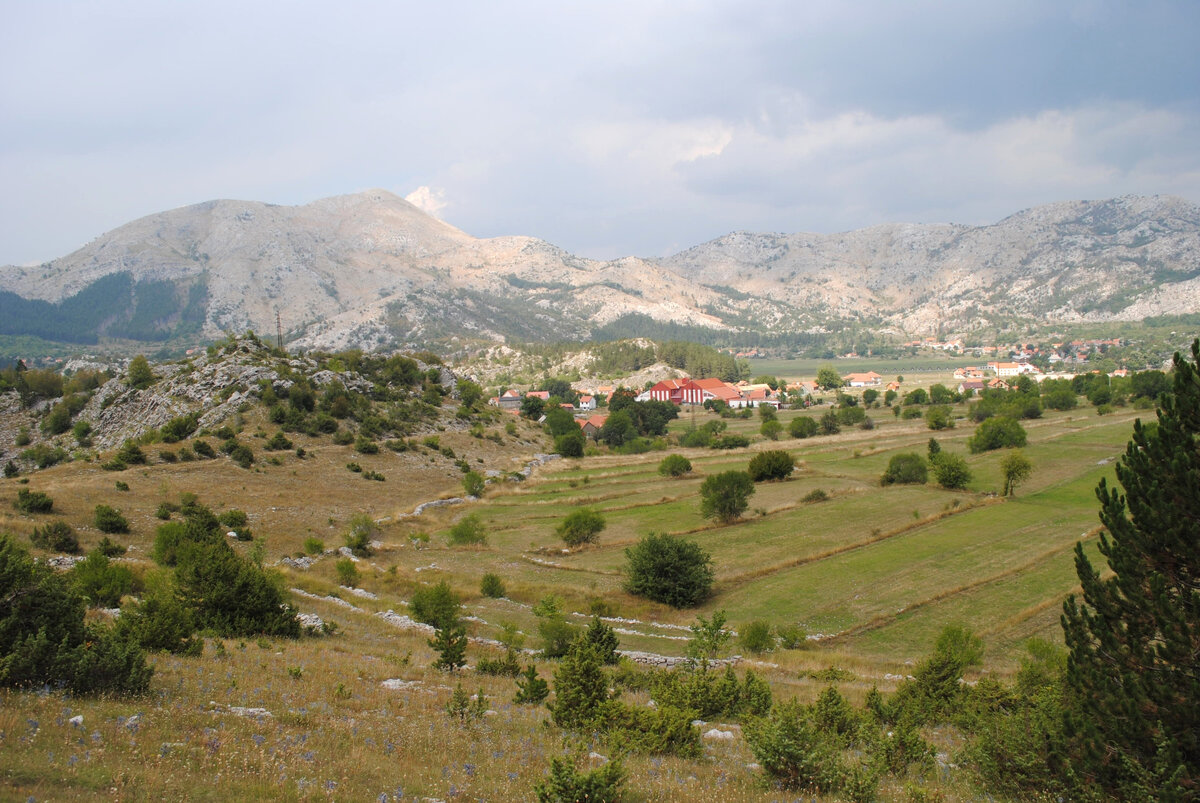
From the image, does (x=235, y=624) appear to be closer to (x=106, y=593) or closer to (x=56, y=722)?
(x=106, y=593)

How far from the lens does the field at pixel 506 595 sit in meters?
8.27

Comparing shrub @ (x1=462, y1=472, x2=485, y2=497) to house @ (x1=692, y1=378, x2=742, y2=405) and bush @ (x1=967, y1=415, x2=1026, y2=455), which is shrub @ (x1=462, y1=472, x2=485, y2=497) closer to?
bush @ (x1=967, y1=415, x2=1026, y2=455)

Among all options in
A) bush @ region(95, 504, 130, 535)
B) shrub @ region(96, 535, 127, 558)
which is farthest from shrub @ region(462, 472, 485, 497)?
shrub @ region(96, 535, 127, 558)

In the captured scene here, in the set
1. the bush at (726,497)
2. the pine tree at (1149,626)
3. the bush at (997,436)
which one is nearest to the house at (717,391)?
the bush at (997,436)

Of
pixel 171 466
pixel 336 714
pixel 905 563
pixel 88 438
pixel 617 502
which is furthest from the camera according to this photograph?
pixel 88 438

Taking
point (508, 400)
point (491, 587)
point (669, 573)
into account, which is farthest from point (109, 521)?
point (508, 400)

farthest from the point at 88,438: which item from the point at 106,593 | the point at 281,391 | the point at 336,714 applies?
the point at 336,714

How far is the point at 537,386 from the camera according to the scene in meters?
178

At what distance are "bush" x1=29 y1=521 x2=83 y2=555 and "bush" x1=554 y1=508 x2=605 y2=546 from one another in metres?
27.9

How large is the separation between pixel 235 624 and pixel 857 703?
18.5 m

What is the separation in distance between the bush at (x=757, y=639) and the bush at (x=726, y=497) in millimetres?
24857

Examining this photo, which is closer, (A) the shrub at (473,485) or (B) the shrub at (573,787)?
(B) the shrub at (573,787)

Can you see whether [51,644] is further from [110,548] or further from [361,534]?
[361,534]

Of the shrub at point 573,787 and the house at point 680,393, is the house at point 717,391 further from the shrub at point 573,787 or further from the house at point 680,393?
the shrub at point 573,787
